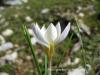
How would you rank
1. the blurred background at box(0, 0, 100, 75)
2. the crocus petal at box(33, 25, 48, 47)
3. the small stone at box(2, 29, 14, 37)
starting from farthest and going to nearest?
1. the small stone at box(2, 29, 14, 37)
2. the blurred background at box(0, 0, 100, 75)
3. the crocus petal at box(33, 25, 48, 47)

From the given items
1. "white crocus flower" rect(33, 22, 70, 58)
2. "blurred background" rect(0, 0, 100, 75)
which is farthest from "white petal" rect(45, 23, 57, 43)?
"blurred background" rect(0, 0, 100, 75)

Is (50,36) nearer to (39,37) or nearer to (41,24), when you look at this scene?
(39,37)

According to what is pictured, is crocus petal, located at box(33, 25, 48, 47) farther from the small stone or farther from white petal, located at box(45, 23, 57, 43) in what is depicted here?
the small stone

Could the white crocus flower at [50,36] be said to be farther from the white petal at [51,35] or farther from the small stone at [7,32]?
the small stone at [7,32]

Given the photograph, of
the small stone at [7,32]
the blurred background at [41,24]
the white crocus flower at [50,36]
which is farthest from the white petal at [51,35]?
the small stone at [7,32]

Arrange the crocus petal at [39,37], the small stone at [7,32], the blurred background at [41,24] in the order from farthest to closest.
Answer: the small stone at [7,32]
the blurred background at [41,24]
the crocus petal at [39,37]

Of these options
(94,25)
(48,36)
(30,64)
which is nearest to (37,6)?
(94,25)

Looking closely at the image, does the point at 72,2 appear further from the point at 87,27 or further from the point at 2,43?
the point at 2,43

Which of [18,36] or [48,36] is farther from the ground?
[48,36]
